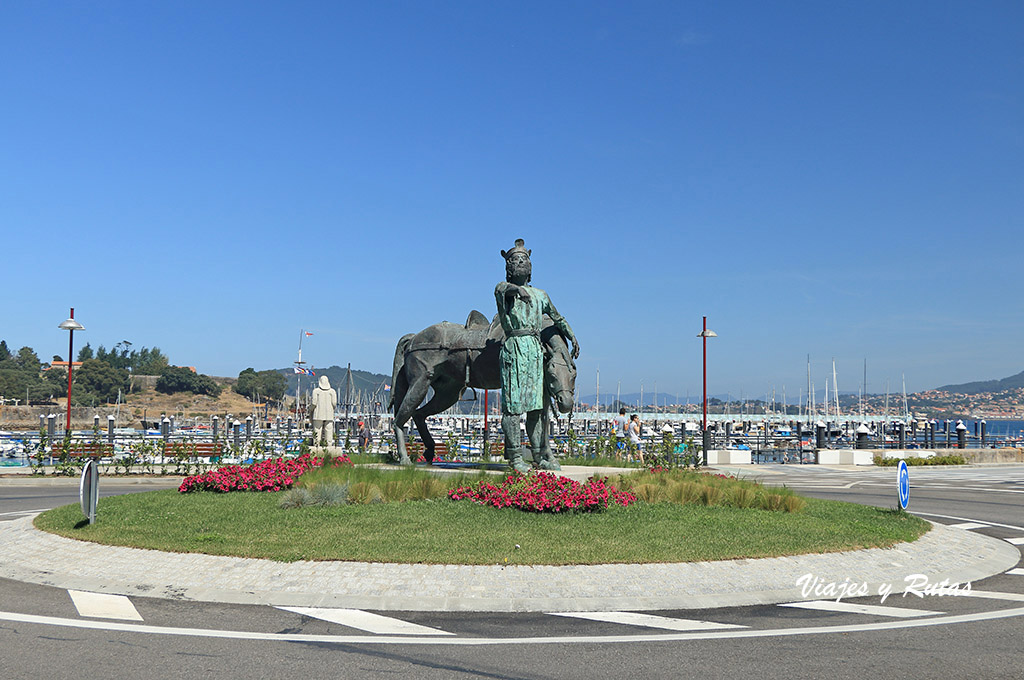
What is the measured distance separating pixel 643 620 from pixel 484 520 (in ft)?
13.2

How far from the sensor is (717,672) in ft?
17.3

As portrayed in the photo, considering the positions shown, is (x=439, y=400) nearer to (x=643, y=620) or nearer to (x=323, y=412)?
(x=323, y=412)

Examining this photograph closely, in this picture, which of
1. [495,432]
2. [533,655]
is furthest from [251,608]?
[495,432]

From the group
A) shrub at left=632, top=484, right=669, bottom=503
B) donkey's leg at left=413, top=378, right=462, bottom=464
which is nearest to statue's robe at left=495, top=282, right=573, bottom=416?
shrub at left=632, top=484, right=669, bottom=503

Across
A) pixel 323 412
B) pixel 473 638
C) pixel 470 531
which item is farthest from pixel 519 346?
pixel 323 412

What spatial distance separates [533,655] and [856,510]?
29.4ft

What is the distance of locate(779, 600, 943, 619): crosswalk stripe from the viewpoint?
6871 millimetres

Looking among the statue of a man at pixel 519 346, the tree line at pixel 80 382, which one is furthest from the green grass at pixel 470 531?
the tree line at pixel 80 382

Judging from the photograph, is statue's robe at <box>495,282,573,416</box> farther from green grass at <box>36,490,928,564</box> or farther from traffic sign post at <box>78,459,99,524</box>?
traffic sign post at <box>78,459,99,524</box>

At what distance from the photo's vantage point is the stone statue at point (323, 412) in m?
21.0

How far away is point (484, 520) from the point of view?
10.4 meters

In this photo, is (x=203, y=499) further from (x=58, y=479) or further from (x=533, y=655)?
(x=58, y=479)

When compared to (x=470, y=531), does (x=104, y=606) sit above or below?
below

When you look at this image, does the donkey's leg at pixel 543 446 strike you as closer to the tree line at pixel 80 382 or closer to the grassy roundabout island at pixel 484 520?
the grassy roundabout island at pixel 484 520
